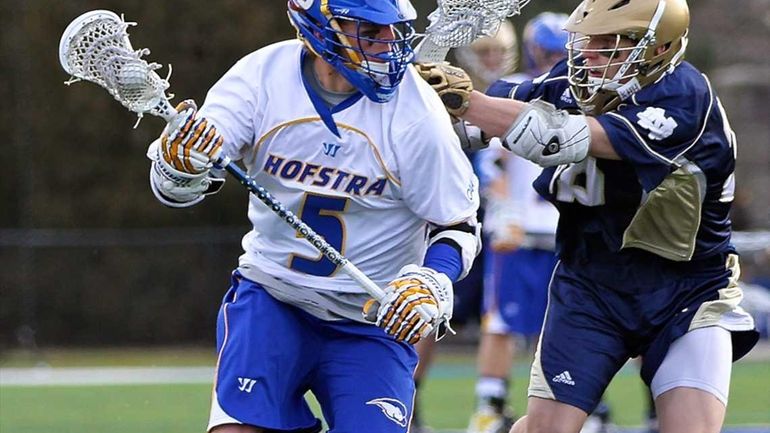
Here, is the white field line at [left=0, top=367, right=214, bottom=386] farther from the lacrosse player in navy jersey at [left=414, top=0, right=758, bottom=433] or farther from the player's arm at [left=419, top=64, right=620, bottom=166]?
the player's arm at [left=419, top=64, right=620, bottom=166]

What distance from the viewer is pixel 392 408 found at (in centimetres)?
441

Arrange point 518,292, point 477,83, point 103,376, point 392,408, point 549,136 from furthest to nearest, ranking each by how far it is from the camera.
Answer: point 103,376 → point 477,83 → point 518,292 → point 549,136 → point 392,408

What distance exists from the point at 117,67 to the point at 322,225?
75cm

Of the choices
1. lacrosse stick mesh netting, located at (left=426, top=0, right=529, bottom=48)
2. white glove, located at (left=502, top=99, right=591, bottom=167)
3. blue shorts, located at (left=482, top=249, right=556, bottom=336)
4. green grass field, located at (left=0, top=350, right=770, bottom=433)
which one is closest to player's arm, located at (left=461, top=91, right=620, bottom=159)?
white glove, located at (left=502, top=99, right=591, bottom=167)

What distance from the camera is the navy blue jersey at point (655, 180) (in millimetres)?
4680

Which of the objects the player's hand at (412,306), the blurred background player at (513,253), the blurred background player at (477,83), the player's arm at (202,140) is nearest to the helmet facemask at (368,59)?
the player's arm at (202,140)

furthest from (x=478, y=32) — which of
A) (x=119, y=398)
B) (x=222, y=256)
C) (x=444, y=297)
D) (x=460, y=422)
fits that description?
(x=222, y=256)

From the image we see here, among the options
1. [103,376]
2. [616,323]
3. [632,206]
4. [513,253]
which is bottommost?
[103,376]

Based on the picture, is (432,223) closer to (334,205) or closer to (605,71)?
(334,205)

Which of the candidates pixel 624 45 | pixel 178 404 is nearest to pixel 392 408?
pixel 624 45

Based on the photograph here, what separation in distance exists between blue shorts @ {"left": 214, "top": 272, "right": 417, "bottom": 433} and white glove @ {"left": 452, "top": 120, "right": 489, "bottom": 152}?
0.79 metres

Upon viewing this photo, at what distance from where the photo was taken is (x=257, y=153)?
14.7ft

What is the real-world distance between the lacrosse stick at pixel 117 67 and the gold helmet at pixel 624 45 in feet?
3.37

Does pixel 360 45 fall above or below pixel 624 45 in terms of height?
above
